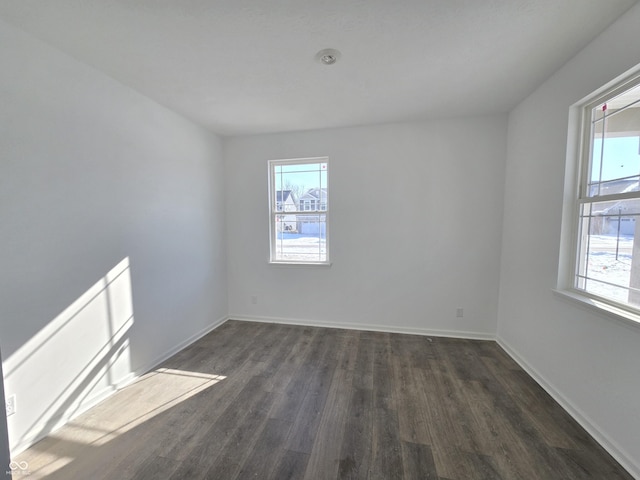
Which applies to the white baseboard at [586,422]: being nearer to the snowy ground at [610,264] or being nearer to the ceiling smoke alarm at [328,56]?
the snowy ground at [610,264]

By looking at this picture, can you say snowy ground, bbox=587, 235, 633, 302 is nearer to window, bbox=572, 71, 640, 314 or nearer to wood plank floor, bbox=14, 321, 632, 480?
window, bbox=572, 71, 640, 314

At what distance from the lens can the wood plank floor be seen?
1464 millimetres

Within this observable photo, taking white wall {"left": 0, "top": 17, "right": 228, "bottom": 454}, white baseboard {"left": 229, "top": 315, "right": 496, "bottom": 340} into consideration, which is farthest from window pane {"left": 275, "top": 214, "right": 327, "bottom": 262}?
white wall {"left": 0, "top": 17, "right": 228, "bottom": 454}

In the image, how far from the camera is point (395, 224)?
10.5ft

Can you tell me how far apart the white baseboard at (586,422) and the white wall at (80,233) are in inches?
139

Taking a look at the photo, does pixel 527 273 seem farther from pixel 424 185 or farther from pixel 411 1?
pixel 411 1

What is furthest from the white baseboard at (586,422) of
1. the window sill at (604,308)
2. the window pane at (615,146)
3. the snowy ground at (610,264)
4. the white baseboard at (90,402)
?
the white baseboard at (90,402)

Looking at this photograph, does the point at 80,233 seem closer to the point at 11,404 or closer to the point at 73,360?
the point at 73,360

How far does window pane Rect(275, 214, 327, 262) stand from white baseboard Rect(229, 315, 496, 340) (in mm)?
863

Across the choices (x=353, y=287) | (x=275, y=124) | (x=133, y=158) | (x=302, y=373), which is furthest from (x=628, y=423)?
(x=133, y=158)

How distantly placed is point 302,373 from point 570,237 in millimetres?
2530

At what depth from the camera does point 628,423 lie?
4.83 feet

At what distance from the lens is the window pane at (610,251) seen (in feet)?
5.14

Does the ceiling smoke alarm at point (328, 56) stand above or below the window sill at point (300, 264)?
above
